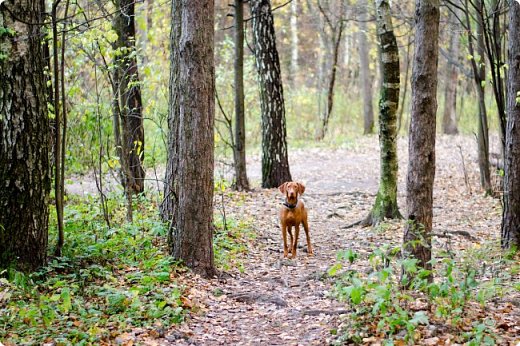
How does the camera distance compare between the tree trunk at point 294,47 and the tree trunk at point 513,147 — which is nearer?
the tree trunk at point 513,147

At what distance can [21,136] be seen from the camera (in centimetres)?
572

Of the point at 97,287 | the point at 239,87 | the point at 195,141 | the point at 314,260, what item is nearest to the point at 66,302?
the point at 97,287

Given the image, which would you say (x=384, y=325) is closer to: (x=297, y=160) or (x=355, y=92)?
(x=297, y=160)

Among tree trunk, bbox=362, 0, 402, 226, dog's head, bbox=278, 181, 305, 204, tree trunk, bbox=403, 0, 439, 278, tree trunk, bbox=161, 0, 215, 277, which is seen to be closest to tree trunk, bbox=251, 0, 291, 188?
tree trunk, bbox=362, 0, 402, 226

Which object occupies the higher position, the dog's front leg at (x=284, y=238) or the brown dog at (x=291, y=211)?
the brown dog at (x=291, y=211)

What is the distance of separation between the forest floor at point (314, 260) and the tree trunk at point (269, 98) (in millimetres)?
677

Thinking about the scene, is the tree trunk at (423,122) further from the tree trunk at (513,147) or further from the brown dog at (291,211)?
the brown dog at (291,211)

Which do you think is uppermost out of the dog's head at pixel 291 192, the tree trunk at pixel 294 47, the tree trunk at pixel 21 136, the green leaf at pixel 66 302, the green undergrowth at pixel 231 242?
the tree trunk at pixel 294 47

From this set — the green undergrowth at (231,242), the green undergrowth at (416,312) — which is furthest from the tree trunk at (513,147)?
the green undergrowth at (231,242)

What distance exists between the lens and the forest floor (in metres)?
5.10

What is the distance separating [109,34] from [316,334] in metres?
4.57

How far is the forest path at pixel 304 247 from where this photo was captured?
5316 millimetres

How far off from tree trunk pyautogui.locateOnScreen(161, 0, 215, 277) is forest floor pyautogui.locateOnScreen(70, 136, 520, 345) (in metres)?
0.48

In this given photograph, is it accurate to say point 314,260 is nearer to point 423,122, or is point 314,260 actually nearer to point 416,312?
point 423,122
